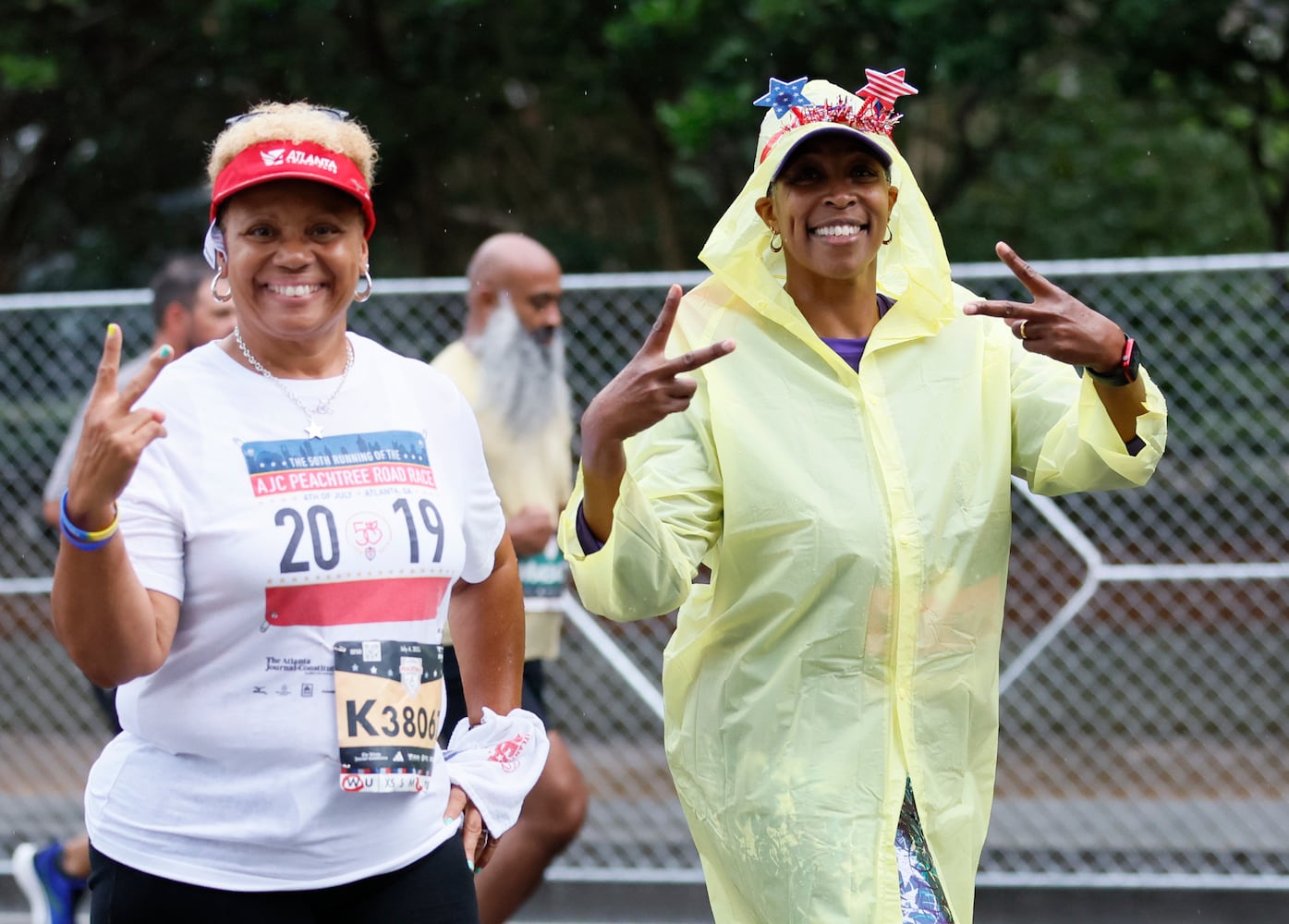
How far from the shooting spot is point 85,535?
229 centimetres

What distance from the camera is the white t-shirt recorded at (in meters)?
2.57

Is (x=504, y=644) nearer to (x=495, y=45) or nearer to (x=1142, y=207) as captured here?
(x=495, y=45)

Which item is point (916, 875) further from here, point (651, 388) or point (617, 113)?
point (617, 113)

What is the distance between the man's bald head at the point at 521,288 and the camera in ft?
17.6

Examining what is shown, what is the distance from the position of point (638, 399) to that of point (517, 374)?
2.46 metres

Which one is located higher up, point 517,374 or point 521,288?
point 521,288

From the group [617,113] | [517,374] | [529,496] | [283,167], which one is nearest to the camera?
[283,167]

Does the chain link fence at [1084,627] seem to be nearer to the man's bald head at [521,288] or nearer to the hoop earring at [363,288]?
the man's bald head at [521,288]

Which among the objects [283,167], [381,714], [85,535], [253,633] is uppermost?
[283,167]

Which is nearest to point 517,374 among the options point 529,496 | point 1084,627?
point 529,496

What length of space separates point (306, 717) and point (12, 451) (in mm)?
5631

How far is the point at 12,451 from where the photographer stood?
7699 mm

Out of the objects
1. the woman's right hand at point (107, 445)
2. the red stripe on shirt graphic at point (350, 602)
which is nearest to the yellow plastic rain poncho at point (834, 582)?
the red stripe on shirt graphic at point (350, 602)

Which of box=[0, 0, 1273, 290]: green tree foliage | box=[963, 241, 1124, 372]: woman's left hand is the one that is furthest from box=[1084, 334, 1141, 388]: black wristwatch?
box=[0, 0, 1273, 290]: green tree foliage
